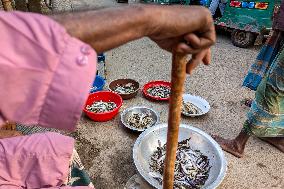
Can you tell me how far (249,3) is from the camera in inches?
260

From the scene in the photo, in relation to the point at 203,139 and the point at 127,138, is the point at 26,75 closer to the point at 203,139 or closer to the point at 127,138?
the point at 203,139

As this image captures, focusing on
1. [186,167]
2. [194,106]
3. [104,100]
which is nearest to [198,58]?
[186,167]

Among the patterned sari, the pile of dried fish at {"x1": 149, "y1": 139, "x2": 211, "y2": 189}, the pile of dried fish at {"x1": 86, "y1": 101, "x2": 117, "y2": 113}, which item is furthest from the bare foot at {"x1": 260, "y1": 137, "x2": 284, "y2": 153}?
the pile of dried fish at {"x1": 86, "y1": 101, "x2": 117, "y2": 113}

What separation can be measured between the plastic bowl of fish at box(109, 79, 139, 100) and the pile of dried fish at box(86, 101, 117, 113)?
0.32 metres

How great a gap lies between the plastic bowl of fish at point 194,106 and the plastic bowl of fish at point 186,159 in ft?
2.92

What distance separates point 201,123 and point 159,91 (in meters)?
1.00

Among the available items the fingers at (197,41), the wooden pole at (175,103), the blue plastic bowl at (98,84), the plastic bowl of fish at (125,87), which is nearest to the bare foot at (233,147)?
the wooden pole at (175,103)

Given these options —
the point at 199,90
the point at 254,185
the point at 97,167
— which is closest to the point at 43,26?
the point at 97,167

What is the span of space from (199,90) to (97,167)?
258 cm

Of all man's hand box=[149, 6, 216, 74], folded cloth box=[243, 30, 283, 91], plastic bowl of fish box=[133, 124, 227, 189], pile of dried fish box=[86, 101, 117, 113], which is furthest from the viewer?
pile of dried fish box=[86, 101, 117, 113]

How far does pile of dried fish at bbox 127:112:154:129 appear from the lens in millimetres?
4347

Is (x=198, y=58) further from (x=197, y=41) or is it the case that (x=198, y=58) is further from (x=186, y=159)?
(x=186, y=159)

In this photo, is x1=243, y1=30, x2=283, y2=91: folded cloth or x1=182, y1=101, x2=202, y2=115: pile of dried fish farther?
x1=182, y1=101, x2=202, y2=115: pile of dried fish

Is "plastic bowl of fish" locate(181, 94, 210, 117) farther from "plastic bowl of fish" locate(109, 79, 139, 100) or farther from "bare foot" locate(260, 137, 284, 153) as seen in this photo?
"bare foot" locate(260, 137, 284, 153)
